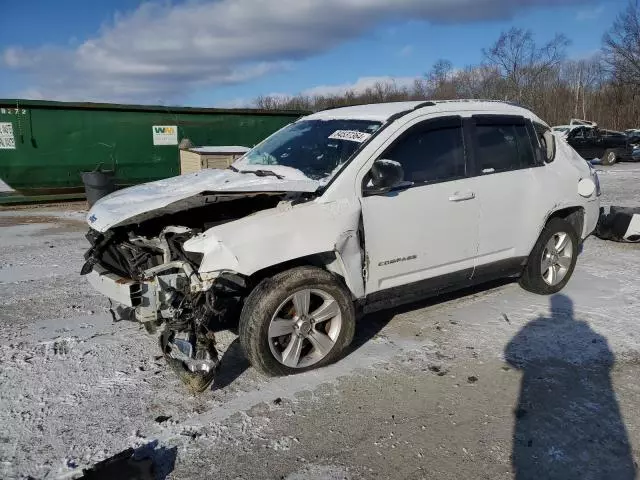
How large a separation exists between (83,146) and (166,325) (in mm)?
10080

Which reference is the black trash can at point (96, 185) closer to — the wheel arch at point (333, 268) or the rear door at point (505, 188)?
the wheel arch at point (333, 268)

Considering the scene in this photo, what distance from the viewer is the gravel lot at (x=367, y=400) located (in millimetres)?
2816

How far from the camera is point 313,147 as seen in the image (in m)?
4.42

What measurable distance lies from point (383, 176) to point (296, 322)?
117 centimetres

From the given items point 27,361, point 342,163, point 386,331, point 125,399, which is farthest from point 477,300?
point 27,361

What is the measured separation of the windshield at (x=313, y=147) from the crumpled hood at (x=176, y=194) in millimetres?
185

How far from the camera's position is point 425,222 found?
409 centimetres

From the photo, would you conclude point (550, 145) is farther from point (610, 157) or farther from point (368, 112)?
point (610, 157)

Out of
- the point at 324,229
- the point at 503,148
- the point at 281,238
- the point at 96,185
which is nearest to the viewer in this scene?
the point at 281,238

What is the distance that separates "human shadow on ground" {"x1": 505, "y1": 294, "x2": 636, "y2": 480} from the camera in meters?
2.77

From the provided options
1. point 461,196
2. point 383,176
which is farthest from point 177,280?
point 461,196

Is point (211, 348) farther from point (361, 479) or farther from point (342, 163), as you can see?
point (342, 163)

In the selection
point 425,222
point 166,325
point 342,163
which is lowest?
point 166,325

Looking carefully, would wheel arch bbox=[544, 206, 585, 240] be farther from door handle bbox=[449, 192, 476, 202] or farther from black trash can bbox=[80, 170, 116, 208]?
black trash can bbox=[80, 170, 116, 208]
